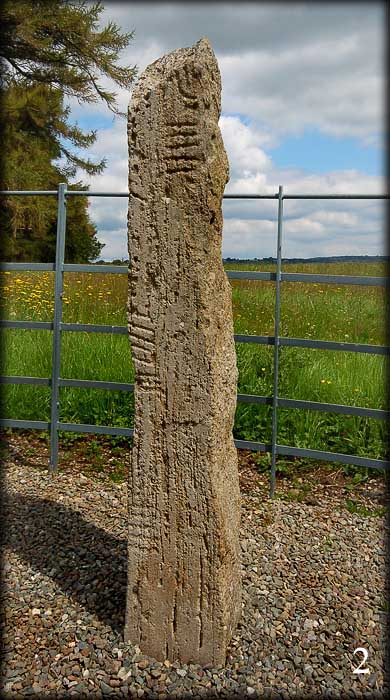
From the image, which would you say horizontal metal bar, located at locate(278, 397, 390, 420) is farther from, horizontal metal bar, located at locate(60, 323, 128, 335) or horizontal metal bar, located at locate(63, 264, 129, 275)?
horizontal metal bar, located at locate(63, 264, 129, 275)

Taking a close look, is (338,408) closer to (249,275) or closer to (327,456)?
(327,456)

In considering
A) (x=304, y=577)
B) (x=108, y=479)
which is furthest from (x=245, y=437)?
(x=304, y=577)

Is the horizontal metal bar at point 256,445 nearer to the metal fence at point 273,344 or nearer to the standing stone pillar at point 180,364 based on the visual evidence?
the metal fence at point 273,344

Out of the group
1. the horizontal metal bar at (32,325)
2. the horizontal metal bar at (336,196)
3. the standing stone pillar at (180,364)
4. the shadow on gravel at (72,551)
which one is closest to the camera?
the standing stone pillar at (180,364)

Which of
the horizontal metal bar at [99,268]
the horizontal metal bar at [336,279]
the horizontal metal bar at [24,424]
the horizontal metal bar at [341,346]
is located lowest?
the horizontal metal bar at [24,424]

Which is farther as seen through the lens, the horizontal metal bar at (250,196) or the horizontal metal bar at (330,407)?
the horizontal metal bar at (250,196)

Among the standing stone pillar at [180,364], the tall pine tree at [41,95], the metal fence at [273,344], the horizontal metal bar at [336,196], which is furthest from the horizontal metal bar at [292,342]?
the tall pine tree at [41,95]

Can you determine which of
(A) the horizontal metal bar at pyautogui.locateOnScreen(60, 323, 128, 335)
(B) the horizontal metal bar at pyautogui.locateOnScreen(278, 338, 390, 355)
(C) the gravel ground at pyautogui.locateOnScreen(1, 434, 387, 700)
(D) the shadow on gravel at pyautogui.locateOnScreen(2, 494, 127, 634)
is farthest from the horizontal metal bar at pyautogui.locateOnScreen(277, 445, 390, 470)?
(A) the horizontal metal bar at pyautogui.locateOnScreen(60, 323, 128, 335)

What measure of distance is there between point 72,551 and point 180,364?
5.62 ft

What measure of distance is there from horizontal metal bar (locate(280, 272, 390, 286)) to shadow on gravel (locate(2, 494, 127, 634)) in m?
2.00

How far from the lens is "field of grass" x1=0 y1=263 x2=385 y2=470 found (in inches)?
202

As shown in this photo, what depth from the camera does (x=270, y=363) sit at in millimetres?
5516

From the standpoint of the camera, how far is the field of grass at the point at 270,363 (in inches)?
202

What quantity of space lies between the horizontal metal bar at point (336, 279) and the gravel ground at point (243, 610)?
1.56 metres
